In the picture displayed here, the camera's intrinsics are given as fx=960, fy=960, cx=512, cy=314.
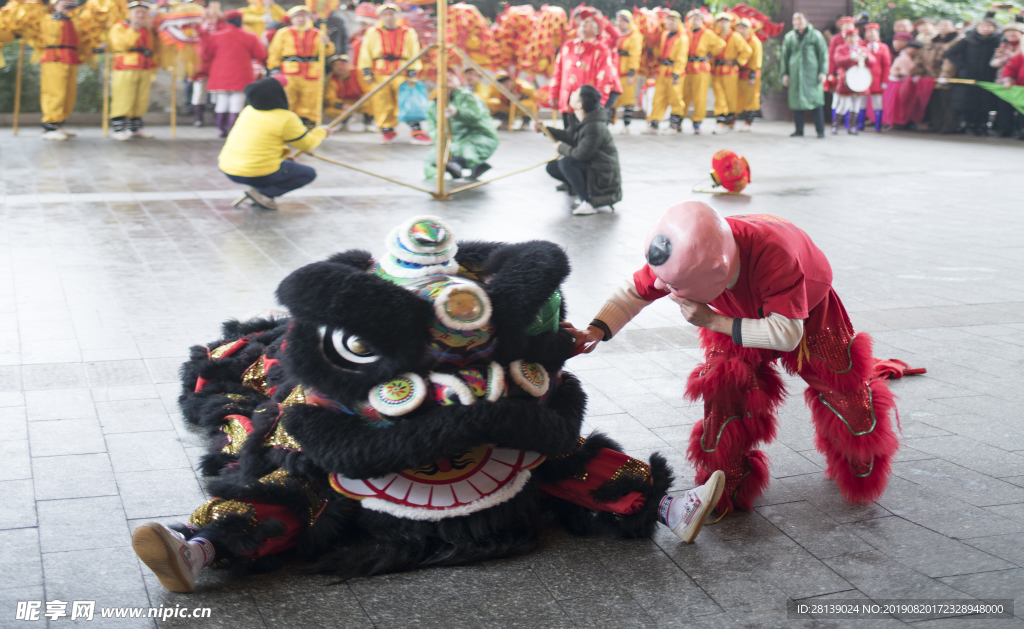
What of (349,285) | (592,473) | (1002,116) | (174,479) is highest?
(1002,116)

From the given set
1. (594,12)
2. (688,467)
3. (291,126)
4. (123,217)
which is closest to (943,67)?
(594,12)

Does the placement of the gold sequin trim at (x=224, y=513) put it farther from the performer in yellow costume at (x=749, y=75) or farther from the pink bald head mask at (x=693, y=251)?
the performer in yellow costume at (x=749, y=75)

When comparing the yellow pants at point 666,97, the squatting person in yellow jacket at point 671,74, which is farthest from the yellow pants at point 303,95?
the yellow pants at point 666,97

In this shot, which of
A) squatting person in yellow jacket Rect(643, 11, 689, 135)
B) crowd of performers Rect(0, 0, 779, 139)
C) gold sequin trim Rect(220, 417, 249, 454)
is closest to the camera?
gold sequin trim Rect(220, 417, 249, 454)

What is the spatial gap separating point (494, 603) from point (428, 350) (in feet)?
2.25

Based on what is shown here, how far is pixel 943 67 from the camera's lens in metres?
16.7

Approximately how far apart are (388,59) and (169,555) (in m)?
13.0

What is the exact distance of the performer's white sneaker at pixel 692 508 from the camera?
2703mm

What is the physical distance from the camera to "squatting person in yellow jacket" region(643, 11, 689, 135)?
16.0m

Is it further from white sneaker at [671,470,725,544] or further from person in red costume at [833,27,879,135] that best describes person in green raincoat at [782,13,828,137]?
white sneaker at [671,470,725,544]

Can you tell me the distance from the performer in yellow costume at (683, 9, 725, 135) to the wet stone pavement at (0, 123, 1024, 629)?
695 centimetres

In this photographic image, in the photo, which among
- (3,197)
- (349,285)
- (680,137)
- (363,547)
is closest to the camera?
(349,285)

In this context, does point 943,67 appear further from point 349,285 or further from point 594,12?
point 349,285

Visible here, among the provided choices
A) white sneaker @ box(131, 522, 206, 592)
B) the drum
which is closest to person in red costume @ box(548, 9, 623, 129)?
the drum
